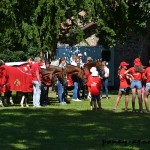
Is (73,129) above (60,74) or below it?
below

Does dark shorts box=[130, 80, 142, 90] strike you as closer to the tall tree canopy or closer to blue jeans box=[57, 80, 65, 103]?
blue jeans box=[57, 80, 65, 103]

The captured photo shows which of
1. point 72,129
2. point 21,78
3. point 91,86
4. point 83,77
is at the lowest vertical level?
point 72,129

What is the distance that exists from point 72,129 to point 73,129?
0.03m

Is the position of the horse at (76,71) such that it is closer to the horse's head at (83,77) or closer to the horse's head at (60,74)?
the horse's head at (83,77)

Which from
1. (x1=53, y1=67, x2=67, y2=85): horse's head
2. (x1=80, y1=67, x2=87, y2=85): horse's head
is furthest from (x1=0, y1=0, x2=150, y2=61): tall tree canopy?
(x1=53, y1=67, x2=67, y2=85): horse's head

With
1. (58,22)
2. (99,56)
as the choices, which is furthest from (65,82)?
(99,56)

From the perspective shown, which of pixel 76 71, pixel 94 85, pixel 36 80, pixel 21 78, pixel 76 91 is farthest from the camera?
pixel 76 91

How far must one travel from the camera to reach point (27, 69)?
23.9 m

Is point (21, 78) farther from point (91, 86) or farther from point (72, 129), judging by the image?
point (72, 129)

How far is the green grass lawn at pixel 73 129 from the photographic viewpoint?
484 inches

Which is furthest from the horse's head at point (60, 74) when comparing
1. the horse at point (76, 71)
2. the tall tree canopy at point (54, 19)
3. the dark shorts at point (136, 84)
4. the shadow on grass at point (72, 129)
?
the tall tree canopy at point (54, 19)

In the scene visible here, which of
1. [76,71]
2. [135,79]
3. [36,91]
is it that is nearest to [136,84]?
[135,79]

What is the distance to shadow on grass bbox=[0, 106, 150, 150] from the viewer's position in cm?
1237

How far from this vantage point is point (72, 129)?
15.0m
